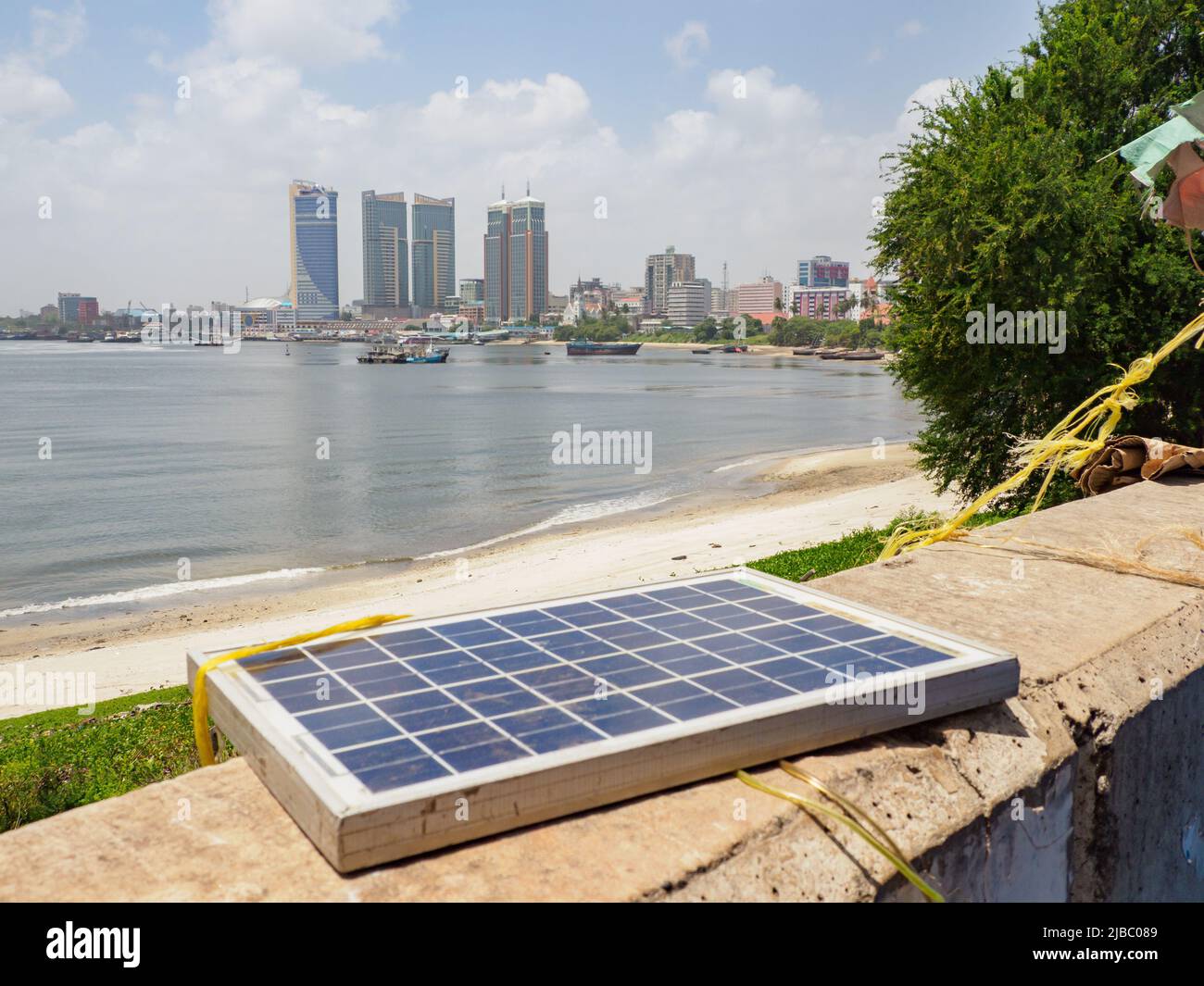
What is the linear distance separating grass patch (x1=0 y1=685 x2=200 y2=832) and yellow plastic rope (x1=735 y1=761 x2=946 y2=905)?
7130mm

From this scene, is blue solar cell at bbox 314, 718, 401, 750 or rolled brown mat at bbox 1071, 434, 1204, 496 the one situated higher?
rolled brown mat at bbox 1071, 434, 1204, 496

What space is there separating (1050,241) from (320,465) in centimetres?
3992

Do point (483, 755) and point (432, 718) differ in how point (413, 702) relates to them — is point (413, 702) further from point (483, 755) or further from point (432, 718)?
point (483, 755)

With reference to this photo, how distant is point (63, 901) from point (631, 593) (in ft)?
7.74

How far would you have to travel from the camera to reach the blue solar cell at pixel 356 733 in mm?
2638

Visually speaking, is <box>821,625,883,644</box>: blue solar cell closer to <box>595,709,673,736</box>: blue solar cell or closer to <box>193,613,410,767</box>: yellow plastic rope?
<box>595,709,673,736</box>: blue solar cell

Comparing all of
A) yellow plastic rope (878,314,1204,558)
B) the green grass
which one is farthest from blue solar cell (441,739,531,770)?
Result: the green grass

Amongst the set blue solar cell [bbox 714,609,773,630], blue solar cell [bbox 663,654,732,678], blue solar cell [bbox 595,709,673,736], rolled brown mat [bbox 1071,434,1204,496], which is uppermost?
rolled brown mat [bbox 1071,434,1204,496]

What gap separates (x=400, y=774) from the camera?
248 cm

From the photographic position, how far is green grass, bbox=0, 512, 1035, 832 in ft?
28.0

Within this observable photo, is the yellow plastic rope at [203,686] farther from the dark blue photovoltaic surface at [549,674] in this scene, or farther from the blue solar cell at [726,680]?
the blue solar cell at [726,680]

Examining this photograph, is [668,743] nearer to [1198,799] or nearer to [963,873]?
[963,873]

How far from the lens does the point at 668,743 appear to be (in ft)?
9.00

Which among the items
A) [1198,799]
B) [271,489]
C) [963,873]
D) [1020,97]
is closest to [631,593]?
[963,873]
